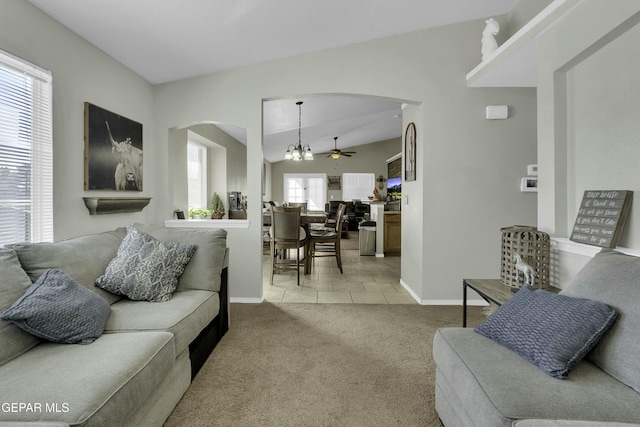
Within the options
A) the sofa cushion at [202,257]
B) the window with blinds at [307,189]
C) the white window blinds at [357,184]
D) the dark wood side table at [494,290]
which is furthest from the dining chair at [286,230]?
the white window blinds at [357,184]

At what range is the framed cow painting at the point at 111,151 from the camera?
2572mm

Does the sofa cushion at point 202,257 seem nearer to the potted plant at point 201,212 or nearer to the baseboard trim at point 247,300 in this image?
the baseboard trim at point 247,300

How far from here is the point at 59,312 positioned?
1.50 metres

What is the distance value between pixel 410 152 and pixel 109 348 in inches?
138

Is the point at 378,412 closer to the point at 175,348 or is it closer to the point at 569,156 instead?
the point at 175,348

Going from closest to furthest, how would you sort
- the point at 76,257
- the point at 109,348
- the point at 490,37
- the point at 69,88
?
the point at 109,348 → the point at 76,257 → the point at 69,88 → the point at 490,37

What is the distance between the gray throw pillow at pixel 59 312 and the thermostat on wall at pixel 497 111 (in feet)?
11.8

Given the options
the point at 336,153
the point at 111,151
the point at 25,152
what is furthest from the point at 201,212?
the point at 336,153

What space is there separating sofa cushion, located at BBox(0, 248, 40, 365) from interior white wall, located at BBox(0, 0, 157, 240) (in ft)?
2.41

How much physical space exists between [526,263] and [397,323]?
128 cm

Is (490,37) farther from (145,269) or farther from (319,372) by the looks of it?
(145,269)

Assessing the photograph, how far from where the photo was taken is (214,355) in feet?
7.76

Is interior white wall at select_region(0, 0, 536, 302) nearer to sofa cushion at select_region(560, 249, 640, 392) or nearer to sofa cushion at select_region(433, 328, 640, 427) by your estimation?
sofa cushion at select_region(560, 249, 640, 392)

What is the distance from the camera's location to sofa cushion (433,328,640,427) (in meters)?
1.06
